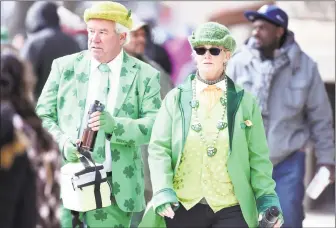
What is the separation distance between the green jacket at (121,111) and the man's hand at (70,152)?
0.11m

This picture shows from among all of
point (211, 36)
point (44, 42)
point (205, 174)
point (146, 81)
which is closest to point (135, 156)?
point (146, 81)

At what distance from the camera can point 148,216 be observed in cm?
769

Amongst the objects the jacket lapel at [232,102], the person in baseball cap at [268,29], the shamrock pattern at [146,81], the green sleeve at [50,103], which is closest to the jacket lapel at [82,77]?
the green sleeve at [50,103]

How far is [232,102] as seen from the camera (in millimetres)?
7664

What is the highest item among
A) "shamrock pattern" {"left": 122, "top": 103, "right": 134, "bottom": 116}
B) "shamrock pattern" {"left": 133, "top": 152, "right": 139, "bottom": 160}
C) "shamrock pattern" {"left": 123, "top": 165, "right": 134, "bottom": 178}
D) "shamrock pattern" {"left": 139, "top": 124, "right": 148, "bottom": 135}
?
"shamrock pattern" {"left": 122, "top": 103, "right": 134, "bottom": 116}

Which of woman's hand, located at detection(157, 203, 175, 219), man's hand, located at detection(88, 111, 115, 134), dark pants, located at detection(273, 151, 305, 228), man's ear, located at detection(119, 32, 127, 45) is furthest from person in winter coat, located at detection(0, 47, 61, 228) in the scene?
dark pants, located at detection(273, 151, 305, 228)

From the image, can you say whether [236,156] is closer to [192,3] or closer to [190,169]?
[190,169]

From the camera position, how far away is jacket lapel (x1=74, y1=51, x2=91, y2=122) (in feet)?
26.6

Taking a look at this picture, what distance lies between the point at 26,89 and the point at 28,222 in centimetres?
62

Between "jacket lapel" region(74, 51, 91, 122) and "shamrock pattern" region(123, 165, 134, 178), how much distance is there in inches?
17.0

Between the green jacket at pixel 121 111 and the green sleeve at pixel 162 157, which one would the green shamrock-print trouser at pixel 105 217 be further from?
the green sleeve at pixel 162 157

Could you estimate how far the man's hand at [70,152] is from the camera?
781 cm

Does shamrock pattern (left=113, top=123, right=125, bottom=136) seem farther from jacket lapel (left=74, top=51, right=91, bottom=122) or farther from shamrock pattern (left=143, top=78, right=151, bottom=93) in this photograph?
shamrock pattern (left=143, top=78, right=151, bottom=93)

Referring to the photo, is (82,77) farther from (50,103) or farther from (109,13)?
(109,13)
